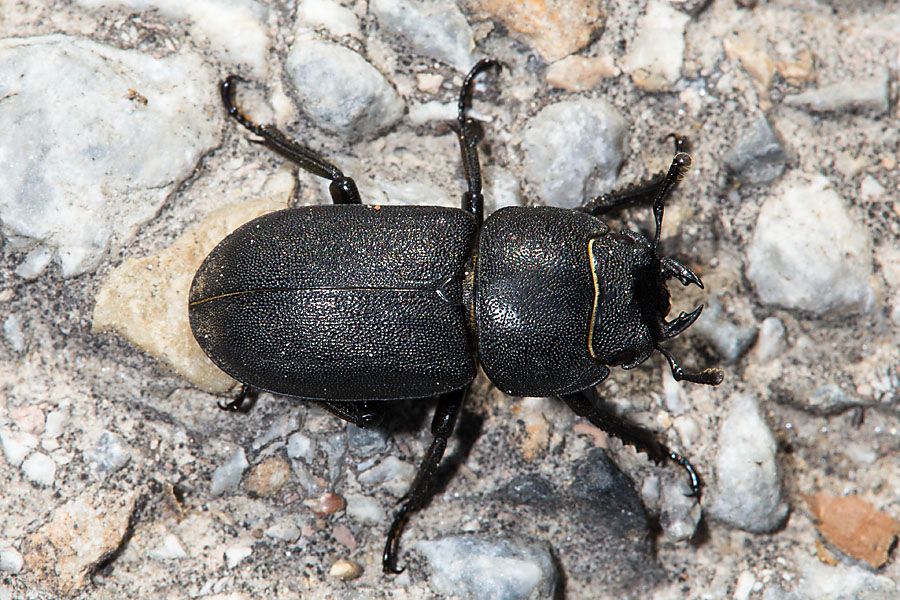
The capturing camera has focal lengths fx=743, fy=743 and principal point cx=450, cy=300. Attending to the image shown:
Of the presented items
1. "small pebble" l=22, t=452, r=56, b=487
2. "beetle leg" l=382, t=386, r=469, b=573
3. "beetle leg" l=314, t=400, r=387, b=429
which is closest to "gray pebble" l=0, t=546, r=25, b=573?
"small pebble" l=22, t=452, r=56, b=487

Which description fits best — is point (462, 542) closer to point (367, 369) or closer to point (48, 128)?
point (367, 369)

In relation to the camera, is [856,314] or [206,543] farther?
[856,314]

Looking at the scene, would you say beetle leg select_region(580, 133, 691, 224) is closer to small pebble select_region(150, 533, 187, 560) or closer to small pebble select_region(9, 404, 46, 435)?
small pebble select_region(150, 533, 187, 560)

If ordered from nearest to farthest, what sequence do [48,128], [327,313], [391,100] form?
[327,313], [48,128], [391,100]

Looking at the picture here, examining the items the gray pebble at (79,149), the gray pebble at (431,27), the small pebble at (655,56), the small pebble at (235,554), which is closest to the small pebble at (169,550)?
the small pebble at (235,554)

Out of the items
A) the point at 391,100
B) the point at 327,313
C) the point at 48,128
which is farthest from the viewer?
the point at 391,100

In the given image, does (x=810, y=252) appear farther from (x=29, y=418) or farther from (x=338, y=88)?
(x=29, y=418)

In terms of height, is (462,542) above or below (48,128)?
below

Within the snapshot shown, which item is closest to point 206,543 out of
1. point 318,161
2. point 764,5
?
point 318,161
